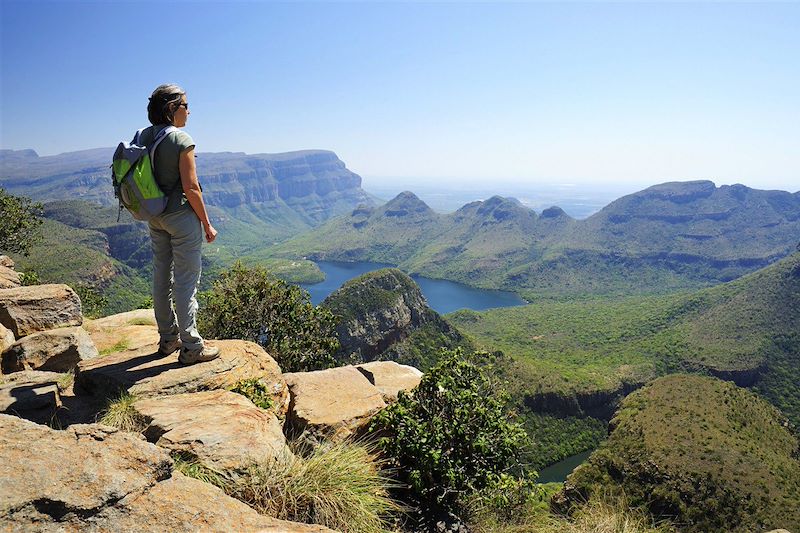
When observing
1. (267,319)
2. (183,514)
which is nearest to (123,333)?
(267,319)

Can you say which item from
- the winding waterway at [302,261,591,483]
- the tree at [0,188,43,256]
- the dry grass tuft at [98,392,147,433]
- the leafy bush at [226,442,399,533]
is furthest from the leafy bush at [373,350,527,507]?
the winding waterway at [302,261,591,483]

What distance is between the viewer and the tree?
23.3 m

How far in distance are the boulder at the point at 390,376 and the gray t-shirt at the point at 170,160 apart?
474cm

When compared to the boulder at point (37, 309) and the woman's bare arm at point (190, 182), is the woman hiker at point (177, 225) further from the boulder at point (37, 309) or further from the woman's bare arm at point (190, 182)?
the boulder at point (37, 309)

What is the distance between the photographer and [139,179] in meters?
5.02

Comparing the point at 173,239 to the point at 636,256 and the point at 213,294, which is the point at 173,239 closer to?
the point at 213,294

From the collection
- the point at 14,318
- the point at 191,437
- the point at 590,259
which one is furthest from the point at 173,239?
A: the point at 590,259

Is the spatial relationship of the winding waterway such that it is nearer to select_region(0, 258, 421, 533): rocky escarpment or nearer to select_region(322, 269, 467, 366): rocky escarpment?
select_region(322, 269, 467, 366): rocky escarpment

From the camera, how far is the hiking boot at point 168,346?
6.21 meters

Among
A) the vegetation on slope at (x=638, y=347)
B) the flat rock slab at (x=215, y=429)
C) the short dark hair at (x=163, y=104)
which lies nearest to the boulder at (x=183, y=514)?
the flat rock slab at (x=215, y=429)

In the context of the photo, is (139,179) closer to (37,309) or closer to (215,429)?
(215,429)

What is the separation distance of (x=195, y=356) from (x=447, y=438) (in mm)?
3621

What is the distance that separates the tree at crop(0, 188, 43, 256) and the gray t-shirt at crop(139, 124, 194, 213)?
25.5m

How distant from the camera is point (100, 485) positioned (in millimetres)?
2785
